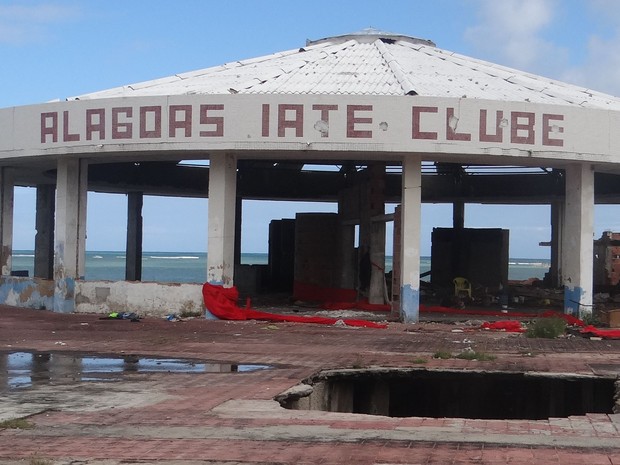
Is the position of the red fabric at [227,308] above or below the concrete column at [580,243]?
below

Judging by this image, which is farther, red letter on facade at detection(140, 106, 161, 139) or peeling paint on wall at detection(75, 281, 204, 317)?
peeling paint on wall at detection(75, 281, 204, 317)

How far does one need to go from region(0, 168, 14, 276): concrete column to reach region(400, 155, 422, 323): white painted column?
1348 cm

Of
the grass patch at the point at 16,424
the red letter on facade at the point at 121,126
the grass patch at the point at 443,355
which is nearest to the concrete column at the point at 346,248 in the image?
the red letter on facade at the point at 121,126

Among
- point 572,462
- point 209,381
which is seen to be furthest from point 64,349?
point 572,462

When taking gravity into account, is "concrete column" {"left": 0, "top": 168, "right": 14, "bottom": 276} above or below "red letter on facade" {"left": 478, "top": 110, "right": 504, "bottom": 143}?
below

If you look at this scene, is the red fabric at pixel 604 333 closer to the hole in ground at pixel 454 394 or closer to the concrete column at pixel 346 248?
the hole in ground at pixel 454 394

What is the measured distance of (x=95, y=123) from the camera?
2398 cm

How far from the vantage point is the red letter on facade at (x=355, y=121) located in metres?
22.5

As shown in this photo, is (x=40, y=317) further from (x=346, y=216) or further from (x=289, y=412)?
(x=289, y=412)

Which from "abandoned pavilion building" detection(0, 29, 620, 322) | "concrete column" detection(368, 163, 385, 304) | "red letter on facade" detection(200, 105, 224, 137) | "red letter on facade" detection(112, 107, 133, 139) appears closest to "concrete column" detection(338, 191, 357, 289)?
"abandoned pavilion building" detection(0, 29, 620, 322)

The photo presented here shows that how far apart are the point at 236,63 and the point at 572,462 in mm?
23776

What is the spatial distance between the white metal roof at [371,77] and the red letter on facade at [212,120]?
816mm

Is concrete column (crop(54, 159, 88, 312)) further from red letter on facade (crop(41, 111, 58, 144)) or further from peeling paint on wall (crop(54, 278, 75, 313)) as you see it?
red letter on facade (crop(41, 111, 58, 144))

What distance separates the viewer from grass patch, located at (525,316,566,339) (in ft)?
64.0
